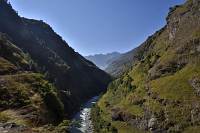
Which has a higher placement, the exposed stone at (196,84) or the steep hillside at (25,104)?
the exposed stone at (196,84)

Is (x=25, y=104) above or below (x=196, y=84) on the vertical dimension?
below

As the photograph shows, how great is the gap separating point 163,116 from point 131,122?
2304cm

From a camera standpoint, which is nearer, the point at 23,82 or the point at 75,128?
the point at 23,82

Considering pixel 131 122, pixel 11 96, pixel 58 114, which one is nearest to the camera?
pixel 11 96

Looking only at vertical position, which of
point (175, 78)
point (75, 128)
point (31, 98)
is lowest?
point (75, 128)

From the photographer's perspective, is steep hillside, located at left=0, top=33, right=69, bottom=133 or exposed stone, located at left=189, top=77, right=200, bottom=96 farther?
exposed stone, located at left=189, top=77, right=200, bottom=96

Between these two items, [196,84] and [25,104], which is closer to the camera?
[25,104]

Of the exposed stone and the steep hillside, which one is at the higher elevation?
the exposed stone

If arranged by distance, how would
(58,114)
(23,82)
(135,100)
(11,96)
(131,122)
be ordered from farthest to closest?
(135,100) → (131,122) → (23,82) → (58,114) → (11,96)

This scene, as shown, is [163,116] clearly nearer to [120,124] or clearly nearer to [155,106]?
[155,106]

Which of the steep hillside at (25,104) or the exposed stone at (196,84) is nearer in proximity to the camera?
the steep hillside at (25,104)

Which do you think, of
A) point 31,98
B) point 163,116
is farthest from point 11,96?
point 163,116

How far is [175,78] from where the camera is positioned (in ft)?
623

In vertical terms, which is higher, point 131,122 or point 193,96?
point 193,96
